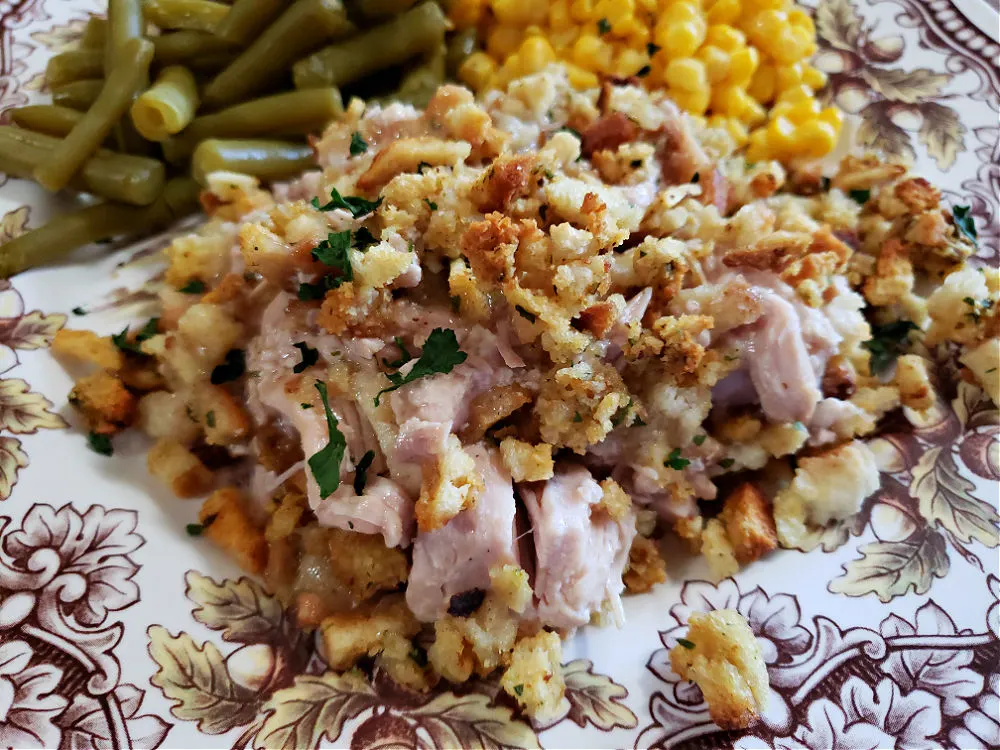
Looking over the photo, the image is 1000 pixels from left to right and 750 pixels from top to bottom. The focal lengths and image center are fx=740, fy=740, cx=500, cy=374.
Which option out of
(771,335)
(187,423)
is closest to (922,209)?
(771,335)

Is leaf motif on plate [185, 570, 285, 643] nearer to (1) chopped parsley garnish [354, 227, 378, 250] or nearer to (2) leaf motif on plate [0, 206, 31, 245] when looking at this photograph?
(1) chopped parsley garnish [354, 227, 378, 250]

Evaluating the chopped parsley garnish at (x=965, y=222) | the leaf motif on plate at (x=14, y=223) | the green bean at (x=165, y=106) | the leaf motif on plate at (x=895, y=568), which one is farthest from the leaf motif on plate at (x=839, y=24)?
the leaf motif on plate at (x=14, y=223)

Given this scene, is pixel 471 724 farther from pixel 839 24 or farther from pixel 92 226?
pixel 839 24

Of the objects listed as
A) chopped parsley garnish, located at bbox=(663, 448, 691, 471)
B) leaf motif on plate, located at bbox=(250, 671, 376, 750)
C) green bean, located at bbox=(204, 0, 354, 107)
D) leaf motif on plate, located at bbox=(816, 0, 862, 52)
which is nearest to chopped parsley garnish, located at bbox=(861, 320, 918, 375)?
chopped parsley garnish, located at bbox=(663, 448, 691, 471)

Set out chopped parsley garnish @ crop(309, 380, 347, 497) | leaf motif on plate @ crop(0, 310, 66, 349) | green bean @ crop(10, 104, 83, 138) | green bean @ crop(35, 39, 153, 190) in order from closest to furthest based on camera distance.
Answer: chopped parsley garnish @ crop(309, 380, 347, 497) < leaf motif on plate @ crop(0, 310, 66, 349) < green bean @ crop(35, 39, 153, 190) < green bean @ crop(10, 104, 83, 138)

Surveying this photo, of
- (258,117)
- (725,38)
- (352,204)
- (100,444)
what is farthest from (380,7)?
(100,444)

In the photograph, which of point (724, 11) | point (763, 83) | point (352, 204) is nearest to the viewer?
point (352, 204)

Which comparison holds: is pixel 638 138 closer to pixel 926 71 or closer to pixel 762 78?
pixel 762 78
